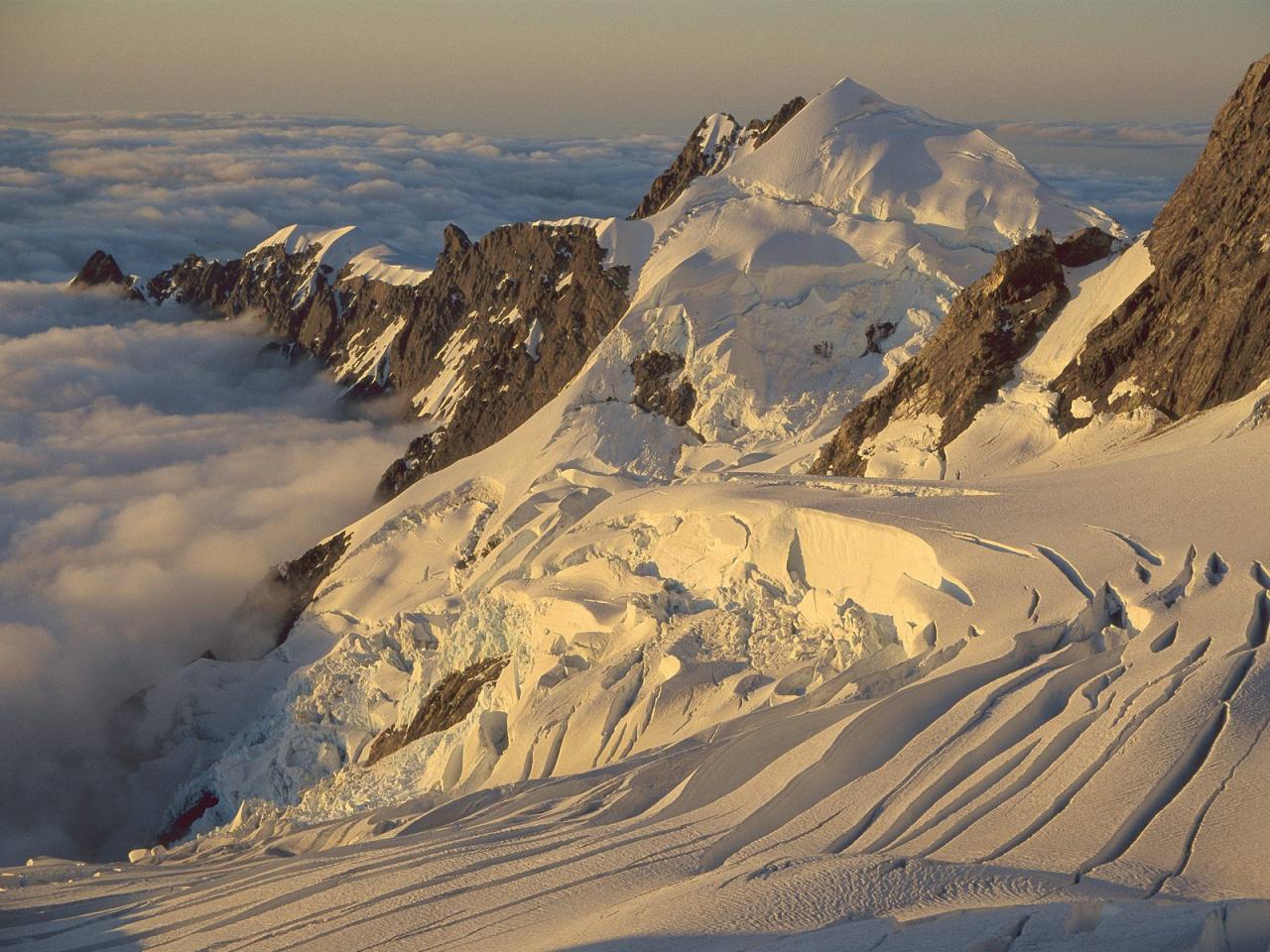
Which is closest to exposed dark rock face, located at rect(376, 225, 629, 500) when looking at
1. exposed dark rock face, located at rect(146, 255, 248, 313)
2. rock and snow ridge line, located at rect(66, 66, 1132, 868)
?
rock and snow ridge line, located at rect(66, 66, 1132, 868)

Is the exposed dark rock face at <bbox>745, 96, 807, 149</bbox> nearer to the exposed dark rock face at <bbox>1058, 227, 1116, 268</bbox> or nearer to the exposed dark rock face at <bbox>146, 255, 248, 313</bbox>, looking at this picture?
the exposed dark rock face at <bbox>1058, 227, 1116, 268</bbox>

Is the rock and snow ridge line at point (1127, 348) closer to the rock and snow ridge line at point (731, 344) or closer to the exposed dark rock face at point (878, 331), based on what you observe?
the rock and snow ridge line at point (731, 344)

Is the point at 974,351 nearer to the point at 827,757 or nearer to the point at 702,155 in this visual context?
the point at 827,757

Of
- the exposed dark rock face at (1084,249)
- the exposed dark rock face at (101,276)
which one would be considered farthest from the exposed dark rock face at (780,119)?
the exposed dark rock face at (101,276)

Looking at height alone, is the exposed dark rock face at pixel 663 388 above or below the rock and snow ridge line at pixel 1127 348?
below

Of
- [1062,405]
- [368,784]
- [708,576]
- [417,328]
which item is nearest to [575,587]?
[708,576]

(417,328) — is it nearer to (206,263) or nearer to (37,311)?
(206,263)
